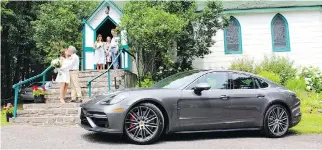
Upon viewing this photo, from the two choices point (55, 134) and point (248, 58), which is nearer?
point (55, 134)

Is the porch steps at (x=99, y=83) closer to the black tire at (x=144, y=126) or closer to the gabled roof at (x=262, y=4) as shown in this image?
the black tire at (x=144, y=126)

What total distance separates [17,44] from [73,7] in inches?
227

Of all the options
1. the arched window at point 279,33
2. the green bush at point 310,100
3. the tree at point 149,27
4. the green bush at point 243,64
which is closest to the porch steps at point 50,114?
the tree at point 149,27

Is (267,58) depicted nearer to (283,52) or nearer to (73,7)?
(283,52)

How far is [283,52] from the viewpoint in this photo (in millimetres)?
17578

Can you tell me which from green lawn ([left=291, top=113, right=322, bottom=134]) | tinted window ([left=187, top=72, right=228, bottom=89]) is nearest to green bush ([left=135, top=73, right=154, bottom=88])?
green lawn ([left=291, top=113, right=322, bottom=134])

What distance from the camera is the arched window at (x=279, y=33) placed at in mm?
17766

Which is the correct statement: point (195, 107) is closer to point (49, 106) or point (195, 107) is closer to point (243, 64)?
point (49, 106)

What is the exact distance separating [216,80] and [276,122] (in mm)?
1591

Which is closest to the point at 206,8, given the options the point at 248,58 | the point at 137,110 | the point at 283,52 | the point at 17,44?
the point at 248,58

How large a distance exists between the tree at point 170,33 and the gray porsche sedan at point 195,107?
5.38 m

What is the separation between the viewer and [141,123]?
243 inches

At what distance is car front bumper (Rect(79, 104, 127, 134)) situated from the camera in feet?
19.8

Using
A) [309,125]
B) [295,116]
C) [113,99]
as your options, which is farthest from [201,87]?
[309,125]
